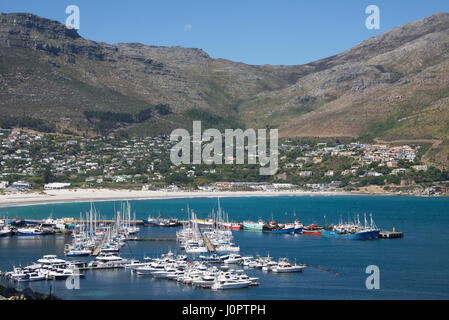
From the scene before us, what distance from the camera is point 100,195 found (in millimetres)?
123875

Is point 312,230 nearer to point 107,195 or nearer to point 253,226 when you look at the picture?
point 253,226

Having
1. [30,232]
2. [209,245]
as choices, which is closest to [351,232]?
[209,245]

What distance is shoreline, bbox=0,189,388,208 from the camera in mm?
113688

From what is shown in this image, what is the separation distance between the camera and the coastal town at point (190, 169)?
142375 mm

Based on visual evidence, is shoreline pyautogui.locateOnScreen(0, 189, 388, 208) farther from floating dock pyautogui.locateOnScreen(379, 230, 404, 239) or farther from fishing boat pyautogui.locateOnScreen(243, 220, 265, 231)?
floating dock pyautogui.locateOnScreen(379, 230, 404, 239)

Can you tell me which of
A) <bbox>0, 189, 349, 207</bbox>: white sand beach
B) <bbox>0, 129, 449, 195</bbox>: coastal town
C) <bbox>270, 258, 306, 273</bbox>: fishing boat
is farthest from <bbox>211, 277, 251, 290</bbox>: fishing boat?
<bbox>0, 129, 449, 195</bbox>: coastal town

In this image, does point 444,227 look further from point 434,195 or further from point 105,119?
point 105,119

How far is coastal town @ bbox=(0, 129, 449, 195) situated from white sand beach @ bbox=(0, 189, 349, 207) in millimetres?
5111

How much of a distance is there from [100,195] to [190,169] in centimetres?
4715

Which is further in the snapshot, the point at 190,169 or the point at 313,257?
the point at 190,169

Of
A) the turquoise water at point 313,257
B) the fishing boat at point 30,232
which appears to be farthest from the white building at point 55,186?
the fishing boat at point 30,232
